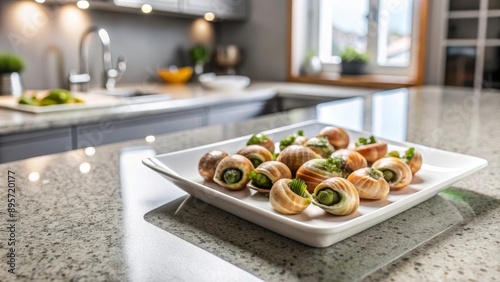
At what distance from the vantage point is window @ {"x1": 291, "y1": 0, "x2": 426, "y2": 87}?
298 cm

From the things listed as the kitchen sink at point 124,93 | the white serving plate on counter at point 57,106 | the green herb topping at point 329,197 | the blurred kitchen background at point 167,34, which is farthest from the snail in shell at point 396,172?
the blurred kitchen background at point 167,34

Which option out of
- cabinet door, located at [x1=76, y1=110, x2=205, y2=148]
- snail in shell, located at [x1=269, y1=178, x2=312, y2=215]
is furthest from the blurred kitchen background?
snail in shell, located at [x1=269, y1=178, x2=312, y2=215]

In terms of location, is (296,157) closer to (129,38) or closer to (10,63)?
(10,63)

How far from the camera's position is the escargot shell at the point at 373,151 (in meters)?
0.75

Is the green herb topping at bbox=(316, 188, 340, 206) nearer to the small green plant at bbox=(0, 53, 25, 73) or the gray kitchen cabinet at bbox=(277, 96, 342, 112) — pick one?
the small green plant at bbox=(0, 53, 25, 73)

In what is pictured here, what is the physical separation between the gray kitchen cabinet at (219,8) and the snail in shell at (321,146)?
2278mm

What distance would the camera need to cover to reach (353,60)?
319 cm

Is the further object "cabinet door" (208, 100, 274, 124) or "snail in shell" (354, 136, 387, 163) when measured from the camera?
"cabinet door" (208, 100, 274, 124)

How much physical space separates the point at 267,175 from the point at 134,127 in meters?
1.61

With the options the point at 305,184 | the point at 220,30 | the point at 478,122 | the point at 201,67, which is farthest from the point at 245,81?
the point at 305,184

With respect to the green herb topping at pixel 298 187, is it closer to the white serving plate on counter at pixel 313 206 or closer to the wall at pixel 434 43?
the white serving plate on counter at pixel 313 206

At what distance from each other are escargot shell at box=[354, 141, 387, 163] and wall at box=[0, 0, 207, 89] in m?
2.26

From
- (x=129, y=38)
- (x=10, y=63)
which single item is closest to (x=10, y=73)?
Answer: (x=10, y=63)

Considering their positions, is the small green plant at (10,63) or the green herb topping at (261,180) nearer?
the green herb topping at (261,180)
